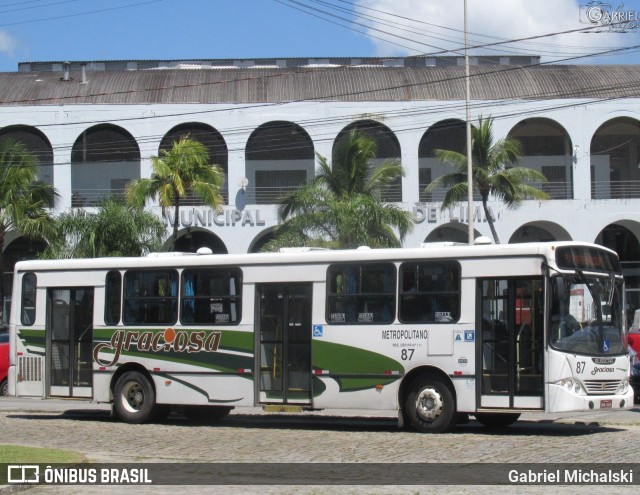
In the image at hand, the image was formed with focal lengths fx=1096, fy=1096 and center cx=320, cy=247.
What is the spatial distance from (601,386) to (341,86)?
3047 cm

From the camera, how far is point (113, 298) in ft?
62.1

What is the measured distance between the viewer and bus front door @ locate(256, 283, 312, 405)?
56.2ft

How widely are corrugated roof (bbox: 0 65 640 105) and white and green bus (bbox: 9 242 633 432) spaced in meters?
25.7

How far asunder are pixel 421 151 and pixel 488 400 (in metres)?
31.6

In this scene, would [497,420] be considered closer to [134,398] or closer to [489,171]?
[134,398]

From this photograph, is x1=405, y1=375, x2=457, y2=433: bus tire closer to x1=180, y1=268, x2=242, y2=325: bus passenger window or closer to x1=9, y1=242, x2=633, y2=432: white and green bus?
x1=9, y1=242, x2=633, y2=432: white and green bus

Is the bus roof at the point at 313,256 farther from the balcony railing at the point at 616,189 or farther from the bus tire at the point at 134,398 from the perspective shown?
the balcony railing at the point at 616,189

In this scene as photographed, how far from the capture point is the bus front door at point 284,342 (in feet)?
56.2

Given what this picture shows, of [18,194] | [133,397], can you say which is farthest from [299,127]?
[133,397]

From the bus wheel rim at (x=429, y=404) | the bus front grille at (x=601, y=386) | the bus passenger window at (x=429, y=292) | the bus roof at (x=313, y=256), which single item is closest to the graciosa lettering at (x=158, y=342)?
the bus roof at (x=313, y=256)

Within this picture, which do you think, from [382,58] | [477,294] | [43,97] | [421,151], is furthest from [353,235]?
[382,58]

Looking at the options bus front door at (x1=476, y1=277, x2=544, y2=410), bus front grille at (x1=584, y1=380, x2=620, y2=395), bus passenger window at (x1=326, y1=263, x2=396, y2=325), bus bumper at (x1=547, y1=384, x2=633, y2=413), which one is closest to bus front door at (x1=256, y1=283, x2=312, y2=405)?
bus passenger window at (x1=326, y1=263, x2=396, y2=325)

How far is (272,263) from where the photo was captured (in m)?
17.5

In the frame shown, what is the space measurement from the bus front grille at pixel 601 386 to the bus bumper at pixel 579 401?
0.06 metres
